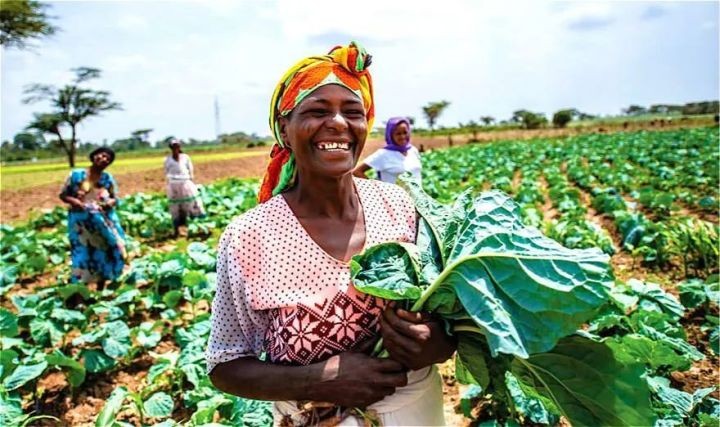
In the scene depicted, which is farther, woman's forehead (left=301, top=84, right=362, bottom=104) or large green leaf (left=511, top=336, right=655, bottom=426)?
woman's forehead (left=301, top=84, right=362, bottom=104)

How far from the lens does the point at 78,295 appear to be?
557 centimetres

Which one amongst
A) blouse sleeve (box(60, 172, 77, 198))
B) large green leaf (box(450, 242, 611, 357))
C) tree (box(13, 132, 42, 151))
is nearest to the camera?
large green leaf (box(450, 242, 611, 357))

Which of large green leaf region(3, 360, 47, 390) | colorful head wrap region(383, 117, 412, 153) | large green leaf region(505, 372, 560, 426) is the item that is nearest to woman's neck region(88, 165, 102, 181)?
large green leaf region(3, 360, 47, 390)

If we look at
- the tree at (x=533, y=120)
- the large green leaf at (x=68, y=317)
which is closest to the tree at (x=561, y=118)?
the tree at (x=533, y=120)

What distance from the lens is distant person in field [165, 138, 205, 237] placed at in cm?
912

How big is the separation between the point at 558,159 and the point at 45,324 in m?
22.2

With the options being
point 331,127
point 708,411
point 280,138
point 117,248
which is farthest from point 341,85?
point 117,248

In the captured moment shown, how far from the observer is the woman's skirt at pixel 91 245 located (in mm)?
6141

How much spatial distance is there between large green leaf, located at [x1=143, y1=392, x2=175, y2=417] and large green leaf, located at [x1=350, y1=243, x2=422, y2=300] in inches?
105

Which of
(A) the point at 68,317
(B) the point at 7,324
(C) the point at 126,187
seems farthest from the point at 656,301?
(C) the point at 126,187

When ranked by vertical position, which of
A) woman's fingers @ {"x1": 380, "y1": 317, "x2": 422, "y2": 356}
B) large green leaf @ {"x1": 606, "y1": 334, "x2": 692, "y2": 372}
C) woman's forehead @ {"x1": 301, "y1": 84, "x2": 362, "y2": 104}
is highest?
woman's forehead @ {"x1": 301, "y1": 84, "x2": 362, "y2": 104}

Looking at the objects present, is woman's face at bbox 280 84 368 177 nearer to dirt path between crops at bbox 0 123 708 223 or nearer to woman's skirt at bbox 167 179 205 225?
woman's skirt at bbox 167 179 205 225

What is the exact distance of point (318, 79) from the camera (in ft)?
4.90

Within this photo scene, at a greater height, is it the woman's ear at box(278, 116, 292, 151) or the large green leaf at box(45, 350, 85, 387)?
the woman's ear at box(278, 116, 292, 151)
